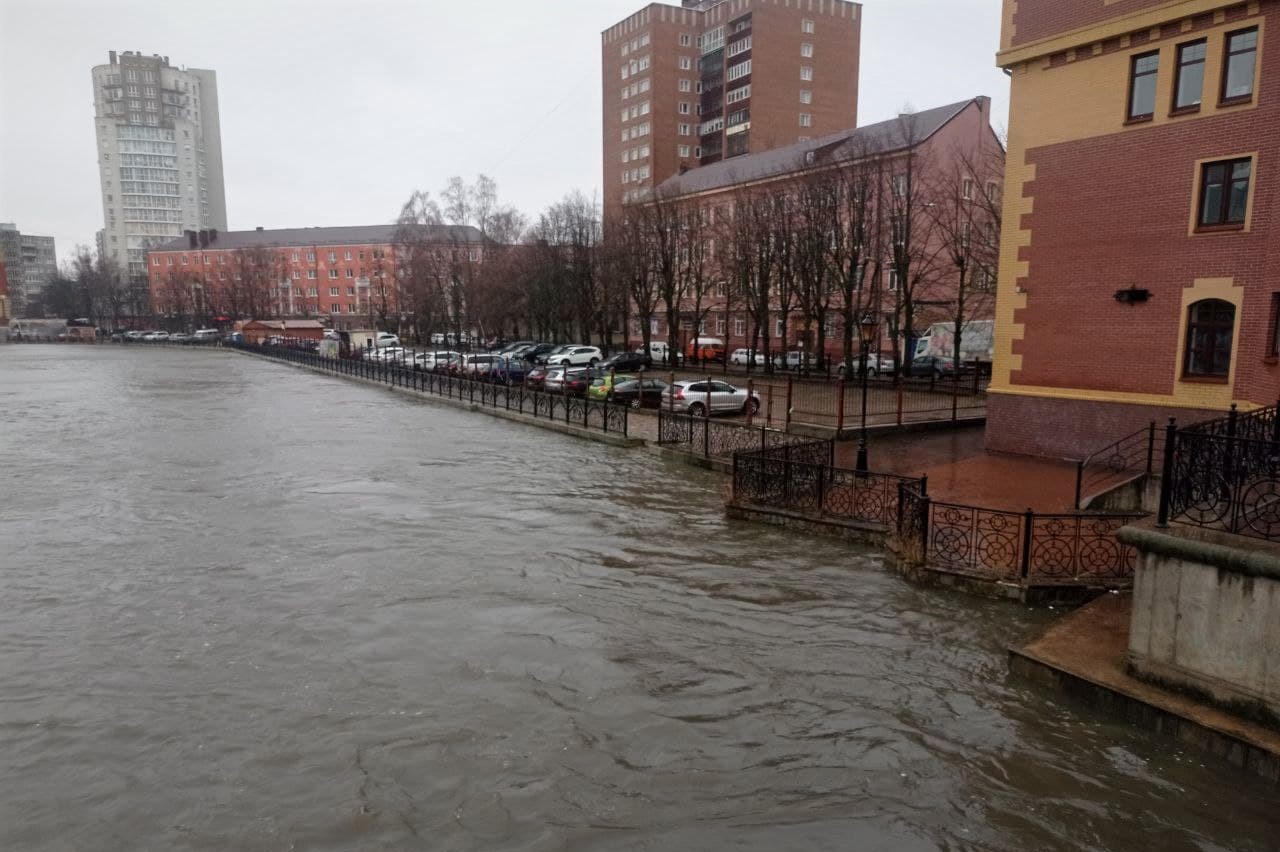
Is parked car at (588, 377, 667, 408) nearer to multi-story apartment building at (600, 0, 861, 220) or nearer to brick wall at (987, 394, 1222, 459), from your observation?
brick wall at (987, 394, 1222, 459)

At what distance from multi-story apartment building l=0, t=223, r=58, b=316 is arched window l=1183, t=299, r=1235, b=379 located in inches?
6264

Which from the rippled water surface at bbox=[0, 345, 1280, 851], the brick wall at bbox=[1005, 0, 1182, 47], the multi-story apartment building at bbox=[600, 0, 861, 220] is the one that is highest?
the multi-story apartment building at bbox=[600, 0, 861, 220]

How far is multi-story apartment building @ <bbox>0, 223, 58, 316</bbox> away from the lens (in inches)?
5354

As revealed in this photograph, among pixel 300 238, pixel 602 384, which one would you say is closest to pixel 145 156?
pixel 300 238

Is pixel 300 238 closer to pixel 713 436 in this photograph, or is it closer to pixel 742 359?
pixel 742 359

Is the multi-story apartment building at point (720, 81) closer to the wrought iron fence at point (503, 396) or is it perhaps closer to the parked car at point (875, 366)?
the wrought iron fence at point (503, 396)

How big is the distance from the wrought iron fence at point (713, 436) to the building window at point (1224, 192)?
8091 millimetres

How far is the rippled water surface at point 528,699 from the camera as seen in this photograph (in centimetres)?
562

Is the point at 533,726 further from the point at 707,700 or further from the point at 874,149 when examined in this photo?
the point at 874,149

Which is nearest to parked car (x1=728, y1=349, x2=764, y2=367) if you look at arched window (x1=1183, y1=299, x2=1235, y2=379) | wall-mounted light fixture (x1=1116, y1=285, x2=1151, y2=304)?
wall-mounted light fixture (x1=1116, y1=285, x2=1151, y2=304)

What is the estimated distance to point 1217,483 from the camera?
675cm

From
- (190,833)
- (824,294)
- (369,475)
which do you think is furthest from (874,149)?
(190,833)

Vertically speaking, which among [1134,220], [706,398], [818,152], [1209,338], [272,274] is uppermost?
[818,152]

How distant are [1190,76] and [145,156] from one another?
170m
